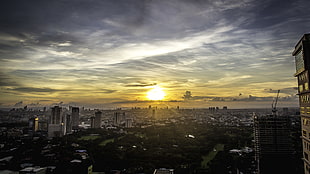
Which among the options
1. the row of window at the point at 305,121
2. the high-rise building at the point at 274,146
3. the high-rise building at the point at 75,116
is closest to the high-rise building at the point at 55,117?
the high-rise building at the point at 75,116

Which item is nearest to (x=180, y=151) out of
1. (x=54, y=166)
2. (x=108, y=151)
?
(x=108, y=151)

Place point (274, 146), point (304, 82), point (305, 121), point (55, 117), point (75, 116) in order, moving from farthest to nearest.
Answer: point (75, 116), point (55, 117), point (274, 146), point (305, 121), point (304, 82)

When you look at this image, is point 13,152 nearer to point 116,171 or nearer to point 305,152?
point 116,171

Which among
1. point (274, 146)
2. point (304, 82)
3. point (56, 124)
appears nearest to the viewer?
point (304, 82)

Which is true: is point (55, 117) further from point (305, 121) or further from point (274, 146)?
point (305, 121)

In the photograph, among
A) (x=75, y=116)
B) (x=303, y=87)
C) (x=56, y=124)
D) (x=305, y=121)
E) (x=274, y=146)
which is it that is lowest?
(x=56, y=124)

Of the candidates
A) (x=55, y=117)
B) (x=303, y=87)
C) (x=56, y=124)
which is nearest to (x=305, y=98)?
(x=303, y=87)

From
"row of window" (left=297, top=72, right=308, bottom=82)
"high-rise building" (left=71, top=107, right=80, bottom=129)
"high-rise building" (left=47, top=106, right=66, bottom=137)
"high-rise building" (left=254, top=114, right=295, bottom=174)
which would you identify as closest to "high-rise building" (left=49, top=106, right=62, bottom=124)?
"high-rise building" (left=47, top=106, right=66, bottom=137)

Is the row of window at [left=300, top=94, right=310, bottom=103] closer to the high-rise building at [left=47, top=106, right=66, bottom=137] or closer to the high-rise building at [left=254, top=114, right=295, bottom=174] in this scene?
the high-rise building at [left=254, top=114, right=295, bottom=174]
